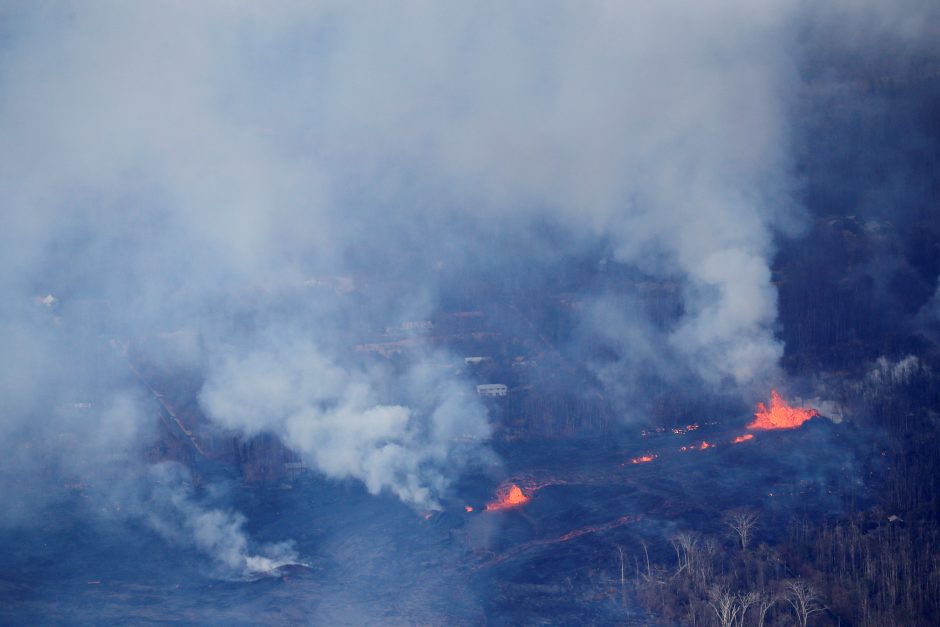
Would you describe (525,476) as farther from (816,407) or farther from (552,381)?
(816,407)

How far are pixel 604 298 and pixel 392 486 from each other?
29.3m

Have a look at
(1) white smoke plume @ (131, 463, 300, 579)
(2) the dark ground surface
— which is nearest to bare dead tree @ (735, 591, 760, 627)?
(2) the dark ground surface

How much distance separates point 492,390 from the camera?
61125mm

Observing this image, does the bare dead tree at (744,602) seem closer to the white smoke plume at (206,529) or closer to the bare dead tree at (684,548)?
the bare dead tree at (684,548)

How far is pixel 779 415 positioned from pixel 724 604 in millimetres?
28643

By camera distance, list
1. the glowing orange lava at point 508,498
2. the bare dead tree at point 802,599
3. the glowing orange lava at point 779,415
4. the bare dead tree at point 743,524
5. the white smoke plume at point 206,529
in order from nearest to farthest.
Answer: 1. the bare dead tree at point 802,599
2. the bare dead tree at point 743,524
3. the white smoke plume at point 206,529
4. the glowing orange lava at point 508,498
5. the glowing orange lava at point 779,415

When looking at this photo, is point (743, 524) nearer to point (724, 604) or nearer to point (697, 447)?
point (724, 604)

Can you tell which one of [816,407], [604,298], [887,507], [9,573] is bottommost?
[9,573]

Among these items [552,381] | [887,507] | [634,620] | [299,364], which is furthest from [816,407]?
[299,364]

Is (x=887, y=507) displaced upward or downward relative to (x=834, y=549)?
upward

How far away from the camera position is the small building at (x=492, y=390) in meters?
60.7

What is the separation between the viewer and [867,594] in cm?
3516

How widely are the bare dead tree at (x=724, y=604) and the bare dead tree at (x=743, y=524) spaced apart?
4.91 metres

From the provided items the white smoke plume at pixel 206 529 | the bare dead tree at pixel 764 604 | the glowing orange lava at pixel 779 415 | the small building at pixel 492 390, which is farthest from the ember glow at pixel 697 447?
the white smoke plume at pixel 206 529
